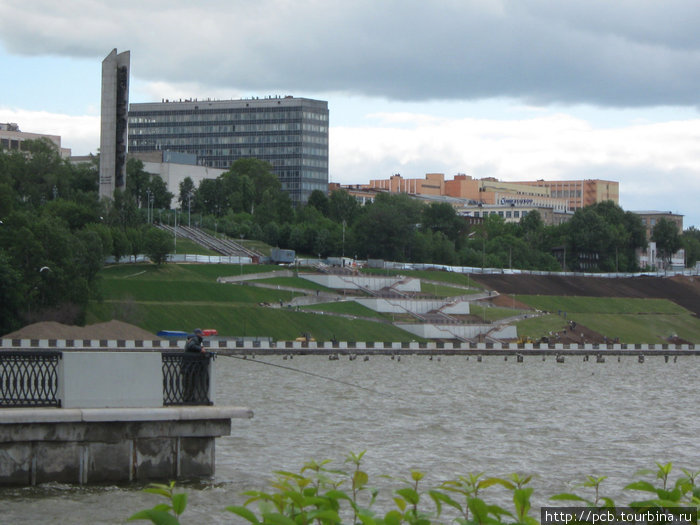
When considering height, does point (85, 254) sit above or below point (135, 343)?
above

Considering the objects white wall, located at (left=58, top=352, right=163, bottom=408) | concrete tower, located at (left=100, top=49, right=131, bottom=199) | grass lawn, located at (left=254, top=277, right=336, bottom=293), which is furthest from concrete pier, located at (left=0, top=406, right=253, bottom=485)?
concrete tower, located at (left=100, top=49, right=131, bottom=199)

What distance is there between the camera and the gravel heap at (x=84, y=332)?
288ft

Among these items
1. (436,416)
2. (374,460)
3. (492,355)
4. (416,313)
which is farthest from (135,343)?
(374,460)

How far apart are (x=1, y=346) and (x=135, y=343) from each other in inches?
482

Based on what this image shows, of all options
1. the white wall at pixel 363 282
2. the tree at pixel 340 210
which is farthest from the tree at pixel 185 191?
the white wall at pixel 363 282

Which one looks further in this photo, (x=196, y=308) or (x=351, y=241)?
(x=351, y=241)

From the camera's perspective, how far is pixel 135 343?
90812 millimetres

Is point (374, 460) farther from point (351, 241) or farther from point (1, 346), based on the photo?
point (351, 241)

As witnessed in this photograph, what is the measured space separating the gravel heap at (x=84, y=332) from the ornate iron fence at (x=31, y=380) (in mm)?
67155

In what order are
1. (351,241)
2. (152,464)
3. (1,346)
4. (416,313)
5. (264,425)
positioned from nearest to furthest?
(152,464)
(264,425)
(1,346)
(416,313)
(351,241)

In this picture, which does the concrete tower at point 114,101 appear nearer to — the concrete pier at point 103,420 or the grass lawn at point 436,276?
the grass lawn at point 436,276

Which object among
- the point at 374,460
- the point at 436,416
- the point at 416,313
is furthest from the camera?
the point at 416,313

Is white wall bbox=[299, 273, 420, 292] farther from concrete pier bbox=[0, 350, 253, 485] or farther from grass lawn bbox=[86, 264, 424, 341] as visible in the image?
concrete pier bbox=[0, 350, 253, 485]

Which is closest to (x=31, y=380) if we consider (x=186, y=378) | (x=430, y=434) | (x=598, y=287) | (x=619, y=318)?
(x=186, y=378)
